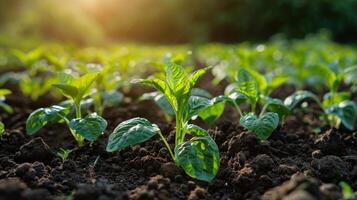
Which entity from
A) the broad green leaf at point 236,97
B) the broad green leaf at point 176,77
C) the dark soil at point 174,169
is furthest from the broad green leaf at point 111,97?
the broad green leaf at point 176,77

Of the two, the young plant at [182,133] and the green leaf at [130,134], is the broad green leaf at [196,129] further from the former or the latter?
the green leaf at [130,134]

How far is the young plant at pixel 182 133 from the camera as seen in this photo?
2.35 meters

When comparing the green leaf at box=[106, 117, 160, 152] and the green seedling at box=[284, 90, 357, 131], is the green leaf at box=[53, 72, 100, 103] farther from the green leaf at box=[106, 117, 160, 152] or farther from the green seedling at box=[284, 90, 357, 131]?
the green seedling at box=[284, 90, 357, 131]

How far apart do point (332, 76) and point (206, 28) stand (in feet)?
51.9

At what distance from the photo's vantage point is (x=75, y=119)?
8.85 ft

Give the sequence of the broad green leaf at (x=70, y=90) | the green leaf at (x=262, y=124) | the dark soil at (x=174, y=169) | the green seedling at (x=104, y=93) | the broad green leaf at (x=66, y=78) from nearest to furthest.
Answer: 1. the dark soil at (x=174, y=169)
2. the green leaf at (x=262, y=124)
3. the broad green leaf at (x=70, y=90)
4. the broad green leaf at (x=66, y=78)
5. the green seedling at (x=104, y=93)

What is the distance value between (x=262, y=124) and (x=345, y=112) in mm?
1020

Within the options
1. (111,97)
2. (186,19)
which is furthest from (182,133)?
(186,19)

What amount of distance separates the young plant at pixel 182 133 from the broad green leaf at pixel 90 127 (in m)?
0.13

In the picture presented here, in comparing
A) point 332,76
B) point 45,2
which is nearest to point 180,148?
point 332,76

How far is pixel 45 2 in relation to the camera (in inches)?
515

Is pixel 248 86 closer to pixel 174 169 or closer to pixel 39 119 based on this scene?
pixel 174 169

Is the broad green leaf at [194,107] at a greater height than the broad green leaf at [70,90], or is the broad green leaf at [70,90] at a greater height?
the broad green leaf at [70,90]

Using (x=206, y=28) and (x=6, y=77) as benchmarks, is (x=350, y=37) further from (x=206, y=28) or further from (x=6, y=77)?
(x=6, y=77)
